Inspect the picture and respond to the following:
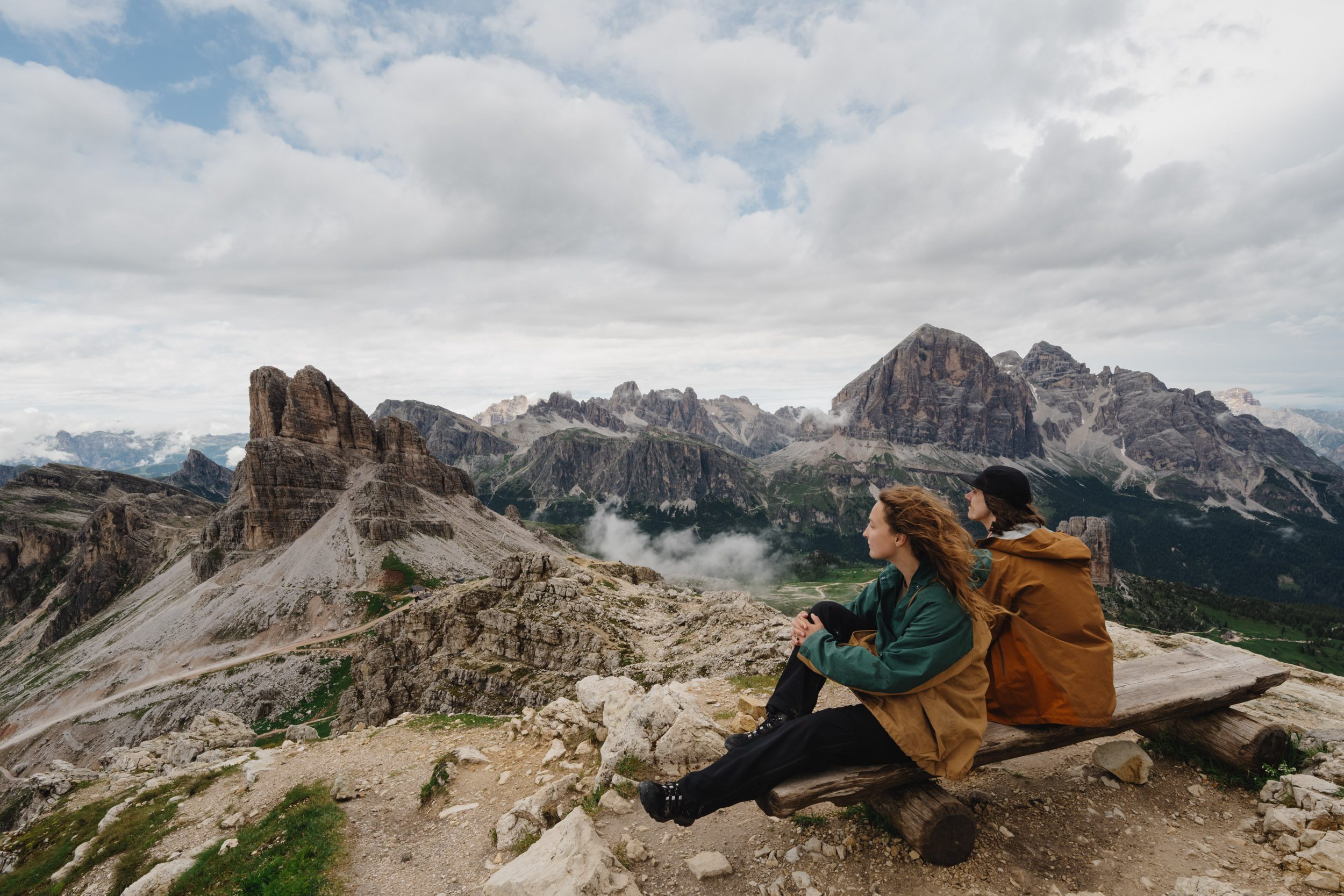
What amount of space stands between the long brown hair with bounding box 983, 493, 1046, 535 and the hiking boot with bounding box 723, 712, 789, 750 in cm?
389

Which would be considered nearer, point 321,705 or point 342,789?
point 342,789

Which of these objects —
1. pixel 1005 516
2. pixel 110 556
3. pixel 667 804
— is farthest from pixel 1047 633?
pixel 110 556

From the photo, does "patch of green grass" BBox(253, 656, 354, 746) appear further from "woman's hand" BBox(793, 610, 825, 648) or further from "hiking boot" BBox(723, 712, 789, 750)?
"woman's hand" BBox(793, 610, 825, 648)

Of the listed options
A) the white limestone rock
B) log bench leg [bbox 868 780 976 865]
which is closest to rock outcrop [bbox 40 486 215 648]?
the white limestone rock

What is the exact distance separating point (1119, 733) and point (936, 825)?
13.4 ft

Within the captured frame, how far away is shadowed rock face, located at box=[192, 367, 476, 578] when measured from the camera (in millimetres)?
118125

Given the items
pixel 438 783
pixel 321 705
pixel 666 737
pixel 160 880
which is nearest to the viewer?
pixel 160 880

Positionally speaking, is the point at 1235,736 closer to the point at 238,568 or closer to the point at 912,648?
the point at 912,648

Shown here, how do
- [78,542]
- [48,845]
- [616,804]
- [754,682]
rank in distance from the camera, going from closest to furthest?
[616,804] → [48,845] → [754,682] → [78,542]

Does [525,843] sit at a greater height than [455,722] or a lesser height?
greater

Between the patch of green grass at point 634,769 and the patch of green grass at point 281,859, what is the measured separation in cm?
501

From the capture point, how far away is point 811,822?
761 centimetres

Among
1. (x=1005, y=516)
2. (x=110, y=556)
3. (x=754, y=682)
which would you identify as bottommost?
(x=110, y=556)

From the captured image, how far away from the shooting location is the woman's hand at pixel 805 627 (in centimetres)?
729
